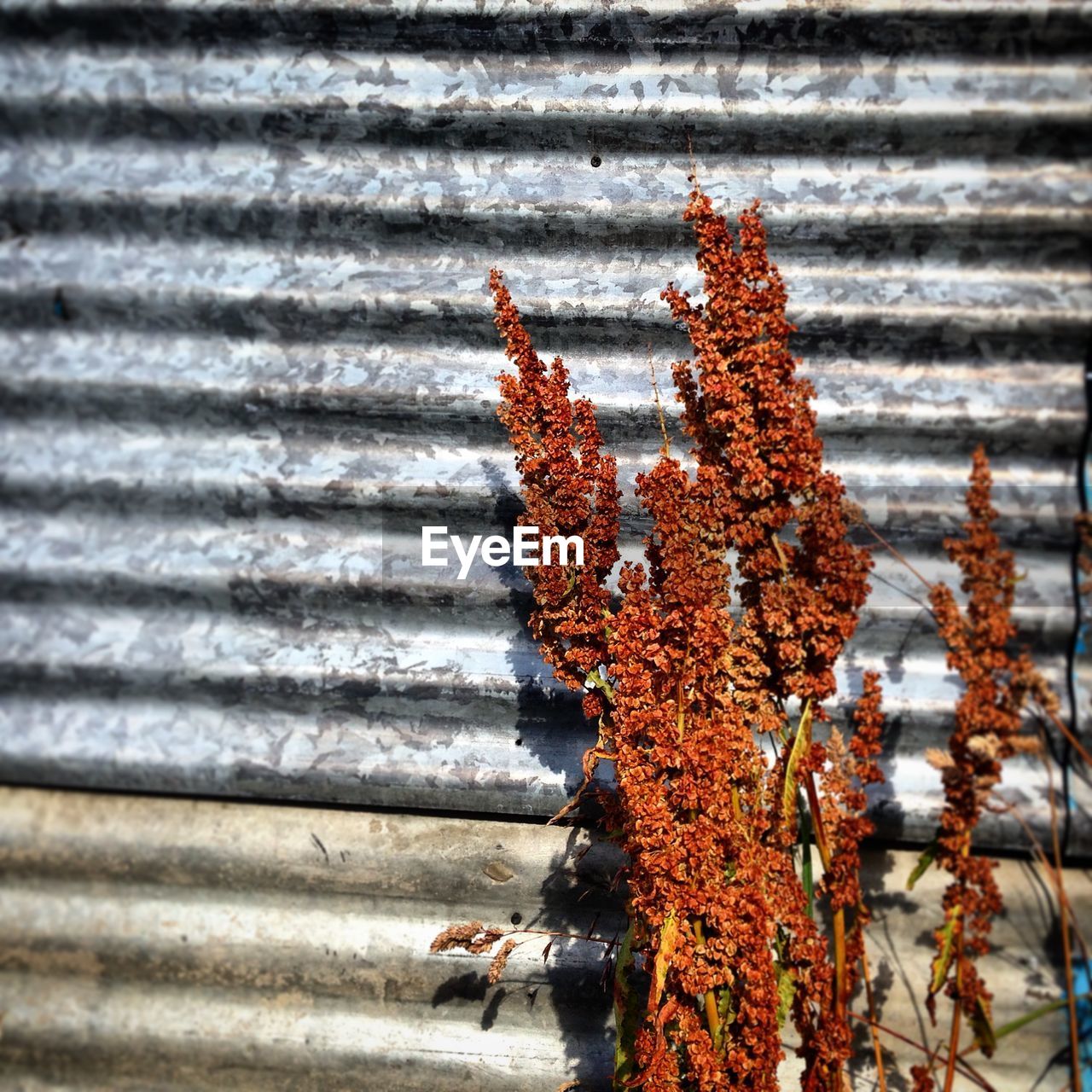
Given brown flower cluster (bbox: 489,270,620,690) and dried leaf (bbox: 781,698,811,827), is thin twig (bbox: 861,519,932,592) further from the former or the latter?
brown flower cluster (bbox: 489,270,620,690)

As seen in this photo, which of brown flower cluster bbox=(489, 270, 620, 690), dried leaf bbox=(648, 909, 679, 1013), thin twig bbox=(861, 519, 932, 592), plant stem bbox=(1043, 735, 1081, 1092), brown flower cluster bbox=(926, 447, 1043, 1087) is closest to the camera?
dried leaf bbox=(648, 909, 679, 1013)

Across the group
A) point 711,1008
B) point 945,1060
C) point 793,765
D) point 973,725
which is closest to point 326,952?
point 711,1008

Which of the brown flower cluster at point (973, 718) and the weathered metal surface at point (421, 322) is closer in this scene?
the brown flower cluster at point (973, 718)

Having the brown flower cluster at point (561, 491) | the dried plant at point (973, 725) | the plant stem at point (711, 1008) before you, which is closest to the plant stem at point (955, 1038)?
the dried plant at point (973, 725)

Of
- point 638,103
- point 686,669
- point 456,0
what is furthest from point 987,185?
point 686,669

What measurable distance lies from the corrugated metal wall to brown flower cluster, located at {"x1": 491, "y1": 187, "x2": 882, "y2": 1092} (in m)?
0.56

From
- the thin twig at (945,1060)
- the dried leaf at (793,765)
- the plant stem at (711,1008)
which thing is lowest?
the thin twig at (945,1060)

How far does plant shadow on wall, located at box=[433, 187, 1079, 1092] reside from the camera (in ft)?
4.03

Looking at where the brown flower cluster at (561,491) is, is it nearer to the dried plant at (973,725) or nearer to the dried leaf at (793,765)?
the dried leaf at (793,765)

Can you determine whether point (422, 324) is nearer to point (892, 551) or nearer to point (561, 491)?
point (561, 491)

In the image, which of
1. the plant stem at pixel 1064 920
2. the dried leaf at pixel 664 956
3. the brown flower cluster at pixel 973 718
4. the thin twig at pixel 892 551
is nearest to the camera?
the dried leaf at pixel 664 956

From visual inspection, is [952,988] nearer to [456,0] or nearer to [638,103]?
[638,103]

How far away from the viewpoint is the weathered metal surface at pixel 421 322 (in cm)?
184

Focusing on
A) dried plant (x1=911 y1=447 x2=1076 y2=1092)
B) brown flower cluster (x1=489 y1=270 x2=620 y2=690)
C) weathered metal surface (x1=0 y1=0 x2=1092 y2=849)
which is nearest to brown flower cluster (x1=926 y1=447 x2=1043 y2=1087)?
dried plant (x1=911 y1=447 x2=1076 y2=1092)
